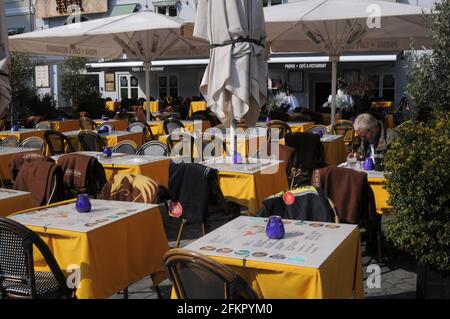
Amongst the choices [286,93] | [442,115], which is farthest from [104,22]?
[442,115]

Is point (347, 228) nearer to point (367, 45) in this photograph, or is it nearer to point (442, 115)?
point (442, 115)

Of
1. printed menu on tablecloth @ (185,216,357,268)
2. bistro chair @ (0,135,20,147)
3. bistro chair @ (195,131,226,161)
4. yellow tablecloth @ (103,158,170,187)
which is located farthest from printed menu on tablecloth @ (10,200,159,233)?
bistro chair @ (0,135,20,147)

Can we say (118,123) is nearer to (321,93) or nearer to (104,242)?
(104,242)

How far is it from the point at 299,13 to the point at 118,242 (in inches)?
265

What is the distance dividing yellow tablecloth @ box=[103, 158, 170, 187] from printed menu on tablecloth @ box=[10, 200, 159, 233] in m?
2.07

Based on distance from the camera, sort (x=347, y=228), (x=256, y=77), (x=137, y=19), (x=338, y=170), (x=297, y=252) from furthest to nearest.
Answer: (x=137, y=19), (x=256, y=77), (x=338, y=170), (x=347, y=228), (x=297, y=252)

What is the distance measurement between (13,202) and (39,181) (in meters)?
0.65

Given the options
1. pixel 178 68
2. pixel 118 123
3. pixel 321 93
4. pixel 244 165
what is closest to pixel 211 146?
pixel 244 165

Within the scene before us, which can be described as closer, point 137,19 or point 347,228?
point 347,228

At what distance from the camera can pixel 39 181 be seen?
538 cm

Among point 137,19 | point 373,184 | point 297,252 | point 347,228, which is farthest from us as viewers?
point 137,19

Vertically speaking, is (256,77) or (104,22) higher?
(104,22)
